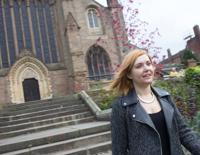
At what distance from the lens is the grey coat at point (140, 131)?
2332 mm

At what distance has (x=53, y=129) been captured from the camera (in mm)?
9781

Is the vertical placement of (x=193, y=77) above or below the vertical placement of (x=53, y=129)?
above

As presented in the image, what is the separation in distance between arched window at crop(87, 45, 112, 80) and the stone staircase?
10.2 metres

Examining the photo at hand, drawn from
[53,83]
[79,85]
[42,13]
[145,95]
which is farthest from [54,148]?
[42,13]

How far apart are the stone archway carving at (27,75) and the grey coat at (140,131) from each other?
2025 cm

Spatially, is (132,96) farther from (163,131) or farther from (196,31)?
(196,31)

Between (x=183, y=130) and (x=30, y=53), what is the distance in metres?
21.0

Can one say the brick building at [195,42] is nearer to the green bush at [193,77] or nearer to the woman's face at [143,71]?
the green bush at [193,77]

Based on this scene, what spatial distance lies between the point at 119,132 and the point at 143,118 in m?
0.21

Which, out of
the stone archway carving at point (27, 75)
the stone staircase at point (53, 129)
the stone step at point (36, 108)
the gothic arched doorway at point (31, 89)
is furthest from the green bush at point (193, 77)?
the gothic arched doorway at point (31, 89)

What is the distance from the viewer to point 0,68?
22.2 meters

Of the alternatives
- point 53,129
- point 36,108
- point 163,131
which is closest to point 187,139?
→ point 163,131

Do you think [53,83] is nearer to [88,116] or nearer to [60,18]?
[60,18]

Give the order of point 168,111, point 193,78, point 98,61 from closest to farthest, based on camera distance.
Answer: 1. point 168,111
2. point 193,78
3. point 98,61
